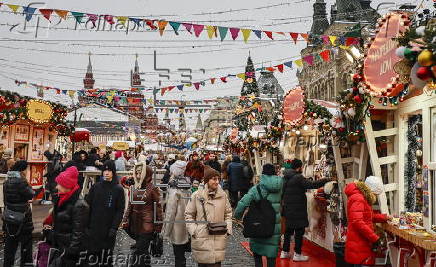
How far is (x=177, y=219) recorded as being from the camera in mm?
7156

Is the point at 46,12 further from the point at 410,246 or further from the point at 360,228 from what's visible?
the point at 410,246

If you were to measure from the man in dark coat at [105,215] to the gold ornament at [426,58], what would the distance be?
415cm

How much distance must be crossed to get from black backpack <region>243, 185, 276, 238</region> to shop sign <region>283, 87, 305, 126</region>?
4.55 m

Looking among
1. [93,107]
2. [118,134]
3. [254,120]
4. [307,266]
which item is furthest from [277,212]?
[93,107]

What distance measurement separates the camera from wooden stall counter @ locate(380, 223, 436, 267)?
18.5 ft

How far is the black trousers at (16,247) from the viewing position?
23.6 ft

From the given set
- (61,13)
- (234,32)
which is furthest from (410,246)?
(61,13)

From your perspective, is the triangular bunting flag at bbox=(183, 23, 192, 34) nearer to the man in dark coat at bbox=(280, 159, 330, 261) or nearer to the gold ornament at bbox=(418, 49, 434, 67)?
the man in dark coat at bbox=(280, 159, 330, 261)

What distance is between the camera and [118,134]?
2185 inches

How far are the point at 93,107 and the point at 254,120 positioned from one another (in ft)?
115

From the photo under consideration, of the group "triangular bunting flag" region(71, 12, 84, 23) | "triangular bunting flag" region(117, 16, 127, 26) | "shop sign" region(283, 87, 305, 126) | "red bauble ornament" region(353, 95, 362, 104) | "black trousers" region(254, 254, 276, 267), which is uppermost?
"triangular bunting flag" region(117, 16, 127, 26)

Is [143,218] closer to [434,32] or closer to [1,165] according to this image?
[434,32]

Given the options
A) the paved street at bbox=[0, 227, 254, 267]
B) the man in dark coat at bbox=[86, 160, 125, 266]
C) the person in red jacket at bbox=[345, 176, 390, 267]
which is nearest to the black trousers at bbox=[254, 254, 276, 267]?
the person in red jacket at bbox=[345, 176, 390, 267]

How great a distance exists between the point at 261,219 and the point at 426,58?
3.20 meters
